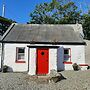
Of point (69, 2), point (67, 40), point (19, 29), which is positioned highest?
point (69, 2)

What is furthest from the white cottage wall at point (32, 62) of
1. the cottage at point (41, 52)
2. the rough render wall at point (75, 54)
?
the rough render wall at point (75, 54)

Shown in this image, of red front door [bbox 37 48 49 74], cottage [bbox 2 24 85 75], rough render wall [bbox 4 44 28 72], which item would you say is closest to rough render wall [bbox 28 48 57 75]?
cottage [bbox 2 24 85 75]

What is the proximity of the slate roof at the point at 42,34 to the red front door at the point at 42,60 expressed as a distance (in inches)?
59.4

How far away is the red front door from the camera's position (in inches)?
791

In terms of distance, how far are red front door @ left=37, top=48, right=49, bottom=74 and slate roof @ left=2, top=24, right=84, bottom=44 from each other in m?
1.51

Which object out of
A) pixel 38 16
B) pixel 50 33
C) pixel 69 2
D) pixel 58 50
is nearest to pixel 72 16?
pixel 69 2

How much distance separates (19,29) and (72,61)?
741 centimetres

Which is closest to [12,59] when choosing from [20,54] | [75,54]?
[20,54]

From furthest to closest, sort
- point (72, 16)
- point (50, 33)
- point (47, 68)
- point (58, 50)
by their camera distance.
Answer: point (72, 16) → point (50, 33) → point (58, 50) → point (47, 68)

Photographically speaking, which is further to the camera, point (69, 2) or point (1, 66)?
point (69, 2)

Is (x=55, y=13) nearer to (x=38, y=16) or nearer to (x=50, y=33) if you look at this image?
(x=38, y=16)

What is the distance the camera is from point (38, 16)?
4491 cm

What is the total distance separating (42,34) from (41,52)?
3605mm

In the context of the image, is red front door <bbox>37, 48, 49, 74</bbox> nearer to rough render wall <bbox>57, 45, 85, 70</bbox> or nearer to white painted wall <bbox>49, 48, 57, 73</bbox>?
white painted wall <bbox>49, 48, 57, 73</bbox>
